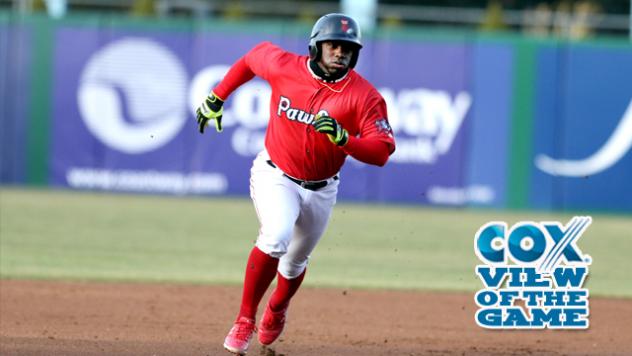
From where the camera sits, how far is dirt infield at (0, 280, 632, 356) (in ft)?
22.5

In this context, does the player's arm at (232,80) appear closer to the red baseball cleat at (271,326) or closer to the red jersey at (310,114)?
the red jersey at (310,114)

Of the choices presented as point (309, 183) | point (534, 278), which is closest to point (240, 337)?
point (309, 183)

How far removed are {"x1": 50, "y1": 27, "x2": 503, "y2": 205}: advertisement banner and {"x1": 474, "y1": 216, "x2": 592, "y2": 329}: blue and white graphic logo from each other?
9757mm

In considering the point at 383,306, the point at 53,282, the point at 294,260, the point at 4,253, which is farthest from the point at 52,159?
the point at 294,260

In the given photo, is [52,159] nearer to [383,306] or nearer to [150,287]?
[150,287]

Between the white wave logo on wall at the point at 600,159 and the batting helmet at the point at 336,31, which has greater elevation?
the batting helmet at the point at 336,31

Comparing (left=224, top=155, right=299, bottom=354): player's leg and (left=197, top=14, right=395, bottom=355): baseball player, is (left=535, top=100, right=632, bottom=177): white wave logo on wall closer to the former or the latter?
(left=197, top=14, right=395, bottom=355): baseball player

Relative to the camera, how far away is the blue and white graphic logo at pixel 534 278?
7.36 metres

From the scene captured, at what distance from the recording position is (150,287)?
30.8ft

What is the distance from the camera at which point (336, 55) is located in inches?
244

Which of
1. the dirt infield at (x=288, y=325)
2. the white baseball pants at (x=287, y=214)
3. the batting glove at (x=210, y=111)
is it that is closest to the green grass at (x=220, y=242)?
the dirt infield at (x=288, y=325)

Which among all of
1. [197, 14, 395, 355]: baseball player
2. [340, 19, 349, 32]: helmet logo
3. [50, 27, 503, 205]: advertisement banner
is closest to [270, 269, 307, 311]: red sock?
[197, 14, 395, 355]: baseball player

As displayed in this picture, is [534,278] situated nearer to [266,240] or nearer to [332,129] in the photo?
[266,240]

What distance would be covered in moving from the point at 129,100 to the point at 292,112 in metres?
11.4
